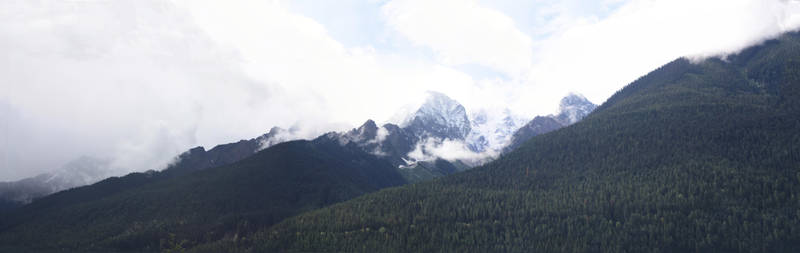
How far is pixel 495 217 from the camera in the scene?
199000 millimetres

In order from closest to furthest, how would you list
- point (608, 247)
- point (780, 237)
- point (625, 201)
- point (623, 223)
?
point (780, 237) < point (608, 247) < point (623, 223) < point (625, 201)

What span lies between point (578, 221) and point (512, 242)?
2937 centimetres

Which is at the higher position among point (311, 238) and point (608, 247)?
point (311, 238)

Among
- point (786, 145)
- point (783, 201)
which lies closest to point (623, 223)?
point (783, 201)

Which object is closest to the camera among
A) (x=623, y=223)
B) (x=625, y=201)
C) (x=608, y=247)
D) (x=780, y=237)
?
(x=780, y=237)

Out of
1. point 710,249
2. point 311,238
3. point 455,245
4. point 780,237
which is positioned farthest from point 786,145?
point 311,238

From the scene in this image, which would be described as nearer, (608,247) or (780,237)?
(780,237)

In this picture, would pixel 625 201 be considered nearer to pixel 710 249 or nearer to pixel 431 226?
pixel 710 249

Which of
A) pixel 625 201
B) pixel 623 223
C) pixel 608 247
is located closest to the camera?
pixel 608 247

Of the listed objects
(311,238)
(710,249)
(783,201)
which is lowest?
(710,249)

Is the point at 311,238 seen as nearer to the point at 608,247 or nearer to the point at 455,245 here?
the point at 455,245

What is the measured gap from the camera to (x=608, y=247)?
162250 millimetres

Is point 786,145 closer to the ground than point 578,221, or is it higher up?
higher up

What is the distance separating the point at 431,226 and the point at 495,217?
29157mm
